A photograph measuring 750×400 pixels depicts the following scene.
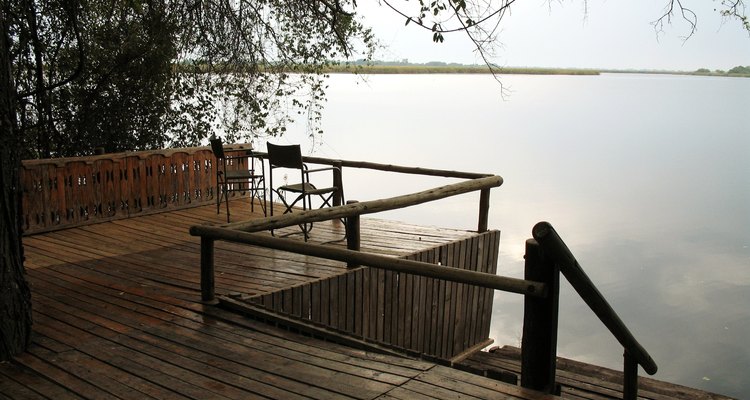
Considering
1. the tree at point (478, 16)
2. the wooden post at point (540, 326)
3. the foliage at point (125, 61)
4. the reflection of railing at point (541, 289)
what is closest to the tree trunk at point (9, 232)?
the reflection of railing at point (541, 289)

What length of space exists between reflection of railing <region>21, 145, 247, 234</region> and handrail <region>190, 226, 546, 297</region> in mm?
3325

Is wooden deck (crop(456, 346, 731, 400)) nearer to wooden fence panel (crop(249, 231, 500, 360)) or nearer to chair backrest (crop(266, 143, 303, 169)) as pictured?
wooden fence panel (crop(249, 231, 500, 360))

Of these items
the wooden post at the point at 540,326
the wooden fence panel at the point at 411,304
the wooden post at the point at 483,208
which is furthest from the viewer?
the wooden post at the point at 483,208

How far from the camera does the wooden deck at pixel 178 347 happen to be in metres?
3.12

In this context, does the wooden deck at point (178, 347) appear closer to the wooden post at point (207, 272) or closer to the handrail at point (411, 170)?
the wooden post at point (207, 272)

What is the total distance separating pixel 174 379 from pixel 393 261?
3.77 feet

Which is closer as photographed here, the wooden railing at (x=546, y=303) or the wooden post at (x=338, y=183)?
the wooden railing at (x=546, y=303)

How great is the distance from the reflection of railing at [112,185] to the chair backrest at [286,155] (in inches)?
83.6

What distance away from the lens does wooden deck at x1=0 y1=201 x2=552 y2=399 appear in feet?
10.2

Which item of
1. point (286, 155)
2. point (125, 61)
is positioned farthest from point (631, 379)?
point (125, 61)

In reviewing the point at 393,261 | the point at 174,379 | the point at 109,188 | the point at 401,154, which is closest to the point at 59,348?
the point at 174,379

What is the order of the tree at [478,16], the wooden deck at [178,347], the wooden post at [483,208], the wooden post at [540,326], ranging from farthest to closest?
the wooden post at [483,208]
the tree at [478,16]
the wooden deck at [178,347]
the wooden post at [540,326]

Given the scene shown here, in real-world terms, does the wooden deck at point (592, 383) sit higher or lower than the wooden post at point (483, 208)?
lower

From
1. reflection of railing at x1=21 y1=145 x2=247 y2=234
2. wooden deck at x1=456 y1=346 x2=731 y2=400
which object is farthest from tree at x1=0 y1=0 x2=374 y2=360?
wooden deck at x1=456 y1=346 x2=731 y2=400
